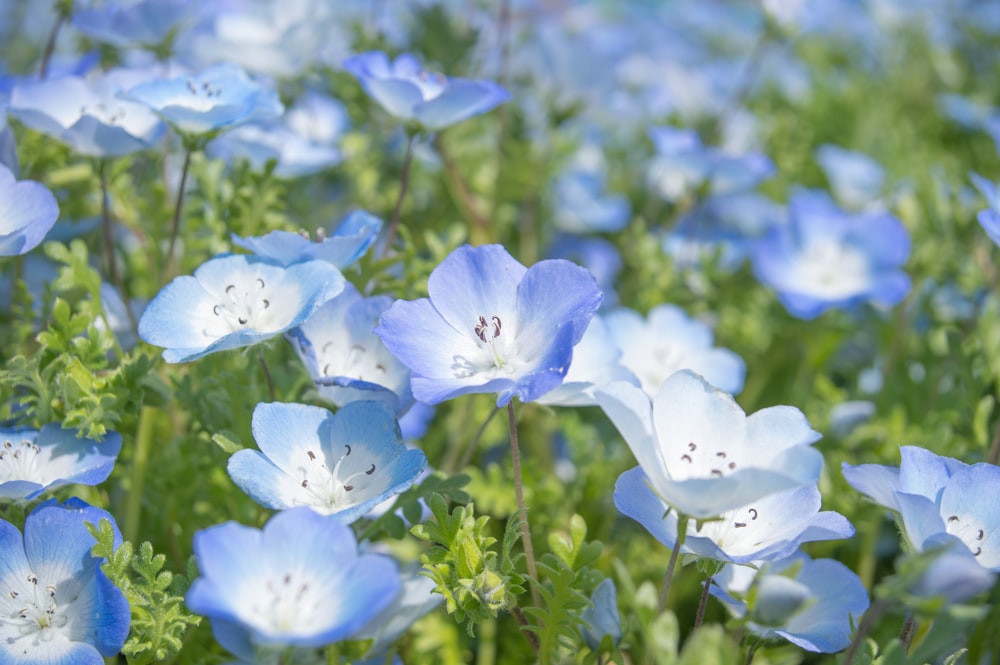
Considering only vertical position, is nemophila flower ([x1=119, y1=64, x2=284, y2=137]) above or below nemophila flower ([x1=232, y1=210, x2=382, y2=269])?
above

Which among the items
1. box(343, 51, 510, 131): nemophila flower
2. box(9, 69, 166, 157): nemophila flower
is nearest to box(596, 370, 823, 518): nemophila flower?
box(343, 51, 510, 131): nemophila flower

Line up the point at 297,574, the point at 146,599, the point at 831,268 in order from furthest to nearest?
the point at 831,268, the point at 146,599, the point at 297,574

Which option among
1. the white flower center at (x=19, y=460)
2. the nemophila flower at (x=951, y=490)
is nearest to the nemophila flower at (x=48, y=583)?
the white flower center at (x=19, y=460)

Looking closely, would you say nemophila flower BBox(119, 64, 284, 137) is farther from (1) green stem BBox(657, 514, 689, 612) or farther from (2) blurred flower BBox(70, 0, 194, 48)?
(1) green stem BBox(657, 514, 689, 612)

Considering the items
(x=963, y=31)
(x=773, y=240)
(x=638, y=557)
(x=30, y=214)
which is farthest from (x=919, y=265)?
(x=963, y=31)

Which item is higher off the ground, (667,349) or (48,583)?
(48,583)

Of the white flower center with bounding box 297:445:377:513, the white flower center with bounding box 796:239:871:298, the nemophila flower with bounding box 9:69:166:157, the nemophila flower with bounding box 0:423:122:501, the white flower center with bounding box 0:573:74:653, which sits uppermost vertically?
the nemophila flower with bounding box 9:69:166:157

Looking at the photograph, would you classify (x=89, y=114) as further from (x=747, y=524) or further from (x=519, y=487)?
(x=747, y=524)

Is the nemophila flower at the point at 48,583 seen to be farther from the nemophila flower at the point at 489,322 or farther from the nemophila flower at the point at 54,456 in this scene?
the nemophila flower at the point at 489,322

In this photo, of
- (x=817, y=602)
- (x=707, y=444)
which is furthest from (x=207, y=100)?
(x=817, y=602)
